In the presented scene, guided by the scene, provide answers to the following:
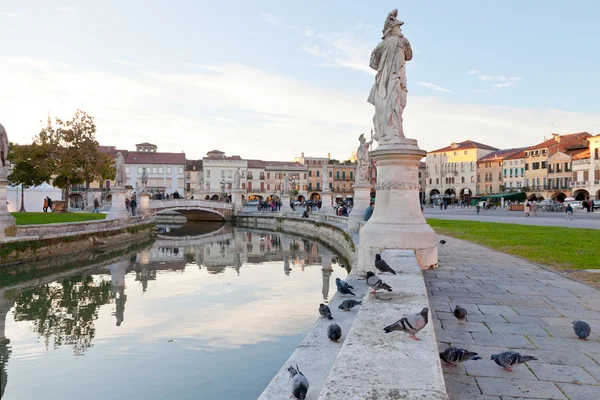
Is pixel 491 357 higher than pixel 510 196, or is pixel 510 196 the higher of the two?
pixel 510 196

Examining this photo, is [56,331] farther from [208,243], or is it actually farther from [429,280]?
[208,243]

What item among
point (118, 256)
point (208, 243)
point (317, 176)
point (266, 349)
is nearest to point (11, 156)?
point (208, 243)

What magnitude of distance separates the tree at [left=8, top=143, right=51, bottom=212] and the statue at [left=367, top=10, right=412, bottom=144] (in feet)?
103

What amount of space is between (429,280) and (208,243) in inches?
925

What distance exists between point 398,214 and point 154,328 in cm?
544

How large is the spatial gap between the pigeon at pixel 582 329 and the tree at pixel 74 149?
3501 cm

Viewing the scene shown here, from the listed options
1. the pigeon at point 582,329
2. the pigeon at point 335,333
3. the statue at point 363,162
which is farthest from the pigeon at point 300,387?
the statue at point 363,162

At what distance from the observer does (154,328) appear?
9477mm

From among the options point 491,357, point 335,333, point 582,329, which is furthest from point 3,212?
point 582,329

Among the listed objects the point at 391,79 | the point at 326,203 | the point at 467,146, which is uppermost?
the point at 467,146

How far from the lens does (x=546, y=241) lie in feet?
46.2

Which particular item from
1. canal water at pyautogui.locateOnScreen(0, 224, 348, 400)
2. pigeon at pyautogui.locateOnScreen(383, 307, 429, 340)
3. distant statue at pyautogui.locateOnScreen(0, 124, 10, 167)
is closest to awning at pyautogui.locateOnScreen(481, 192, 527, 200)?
canal water at pyautogui.locateOnScreen(0, 224, 348, 400)

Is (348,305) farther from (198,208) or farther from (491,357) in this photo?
(198,208)

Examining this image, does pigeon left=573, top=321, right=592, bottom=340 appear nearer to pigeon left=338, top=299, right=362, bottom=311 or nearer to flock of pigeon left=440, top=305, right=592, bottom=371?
flock of pigeon left=440, top=305, right=592, bottom=371
